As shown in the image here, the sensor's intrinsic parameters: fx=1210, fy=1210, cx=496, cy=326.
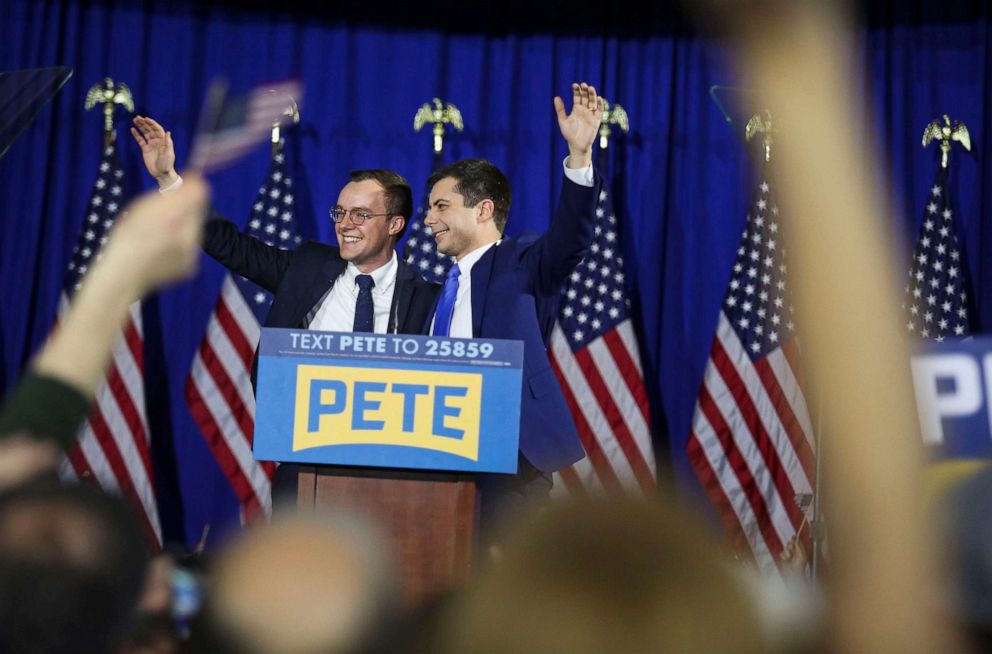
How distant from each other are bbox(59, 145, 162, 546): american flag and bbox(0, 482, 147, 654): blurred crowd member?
589cm

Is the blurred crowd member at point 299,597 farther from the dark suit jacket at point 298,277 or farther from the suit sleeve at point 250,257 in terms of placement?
the suit sleeve at point 250,257

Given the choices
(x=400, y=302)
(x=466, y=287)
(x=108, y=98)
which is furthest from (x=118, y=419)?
(x=466, y=287)

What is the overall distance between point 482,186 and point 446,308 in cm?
59

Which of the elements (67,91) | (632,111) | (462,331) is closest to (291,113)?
(67,91)

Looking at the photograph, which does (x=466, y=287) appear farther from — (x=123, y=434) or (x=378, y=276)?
(x=123, y=434)

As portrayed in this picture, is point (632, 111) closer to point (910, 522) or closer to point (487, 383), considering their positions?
point (487, 383)

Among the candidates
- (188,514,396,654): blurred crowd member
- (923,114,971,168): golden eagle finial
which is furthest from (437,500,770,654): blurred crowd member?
(923,114,971,168): golden eagle finial

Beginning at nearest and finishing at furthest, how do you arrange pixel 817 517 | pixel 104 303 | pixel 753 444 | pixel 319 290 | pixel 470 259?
1. pixel 104 303
2. pixel 470 259
3. pixel 319 290
4. pixel 817 517
5. pixel 753 444

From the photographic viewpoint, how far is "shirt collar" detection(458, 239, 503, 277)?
14.5ft

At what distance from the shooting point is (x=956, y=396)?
857 mm

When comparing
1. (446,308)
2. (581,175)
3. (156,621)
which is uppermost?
(581,175)

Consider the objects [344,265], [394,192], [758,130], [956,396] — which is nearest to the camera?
[956,396]

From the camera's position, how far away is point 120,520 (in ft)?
2.25

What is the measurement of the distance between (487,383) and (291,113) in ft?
12.7
